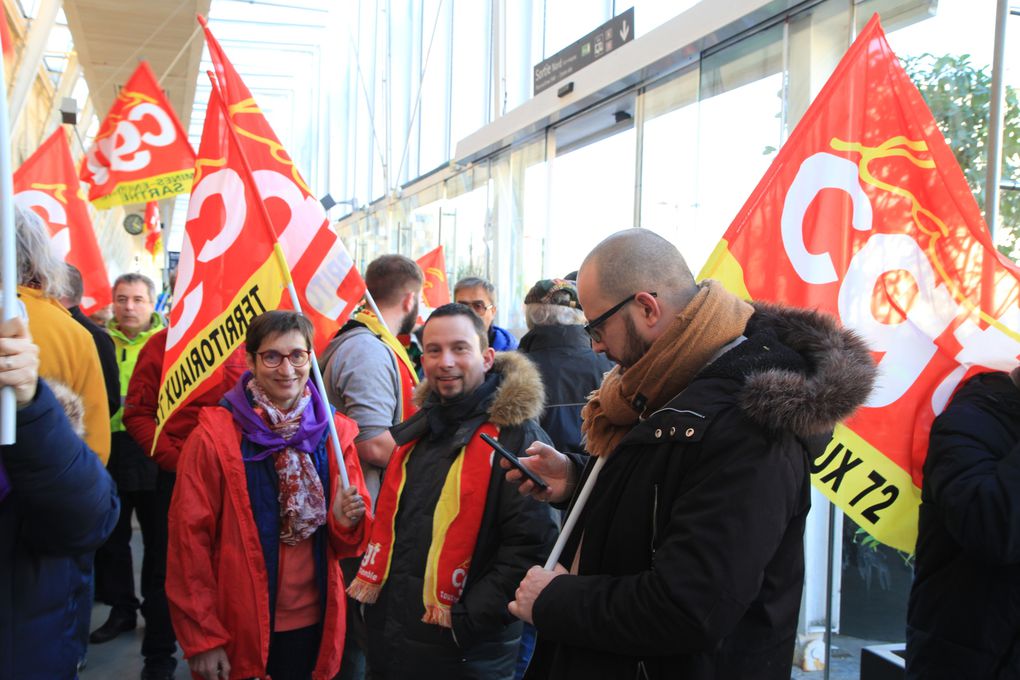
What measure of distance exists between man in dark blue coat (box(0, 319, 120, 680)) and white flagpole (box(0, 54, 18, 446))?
0.09 m

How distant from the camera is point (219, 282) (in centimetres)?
321

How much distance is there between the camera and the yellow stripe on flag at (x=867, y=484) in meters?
2.34

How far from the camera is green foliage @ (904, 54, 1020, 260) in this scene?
3.90 meters

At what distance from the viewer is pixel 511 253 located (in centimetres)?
959

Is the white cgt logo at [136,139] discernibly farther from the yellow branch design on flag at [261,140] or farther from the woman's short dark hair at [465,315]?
the woman's short dark hair at [465,315]

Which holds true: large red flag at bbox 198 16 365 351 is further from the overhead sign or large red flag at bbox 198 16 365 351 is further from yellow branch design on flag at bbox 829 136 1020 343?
the overhead sign

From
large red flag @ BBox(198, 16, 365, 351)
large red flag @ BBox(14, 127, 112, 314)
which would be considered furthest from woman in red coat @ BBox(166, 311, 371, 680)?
large red flag @ BBox(14, 127, 112, 314)

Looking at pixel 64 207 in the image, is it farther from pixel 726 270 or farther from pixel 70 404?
pixel 726 270

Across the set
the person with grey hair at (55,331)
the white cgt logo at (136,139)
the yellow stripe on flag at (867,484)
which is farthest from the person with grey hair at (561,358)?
the white cgt logo at (136,139)

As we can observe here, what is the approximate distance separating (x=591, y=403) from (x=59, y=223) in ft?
16.7

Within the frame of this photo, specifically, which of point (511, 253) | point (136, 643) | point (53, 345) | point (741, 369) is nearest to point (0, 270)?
point (53, 345)

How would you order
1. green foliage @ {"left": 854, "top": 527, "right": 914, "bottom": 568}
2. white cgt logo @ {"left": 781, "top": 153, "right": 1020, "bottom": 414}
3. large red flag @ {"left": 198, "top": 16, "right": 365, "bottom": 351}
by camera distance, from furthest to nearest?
1. green foliage @ {"left": 854, "top": 527, "right": 914, "bottom": 568}
2. large red flag @ {"left": 198, "top": 16, "right": 365, "bottom": 351}
3. white cgt logo @ {"left": 781, "top": 153, "right": 1020, "bottom": 414}

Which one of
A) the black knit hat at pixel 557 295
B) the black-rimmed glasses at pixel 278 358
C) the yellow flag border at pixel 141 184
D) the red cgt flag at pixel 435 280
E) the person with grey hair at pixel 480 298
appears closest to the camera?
the black-rimmed glasses at pixel 278 358

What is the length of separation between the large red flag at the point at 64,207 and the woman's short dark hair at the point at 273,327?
3365mm
